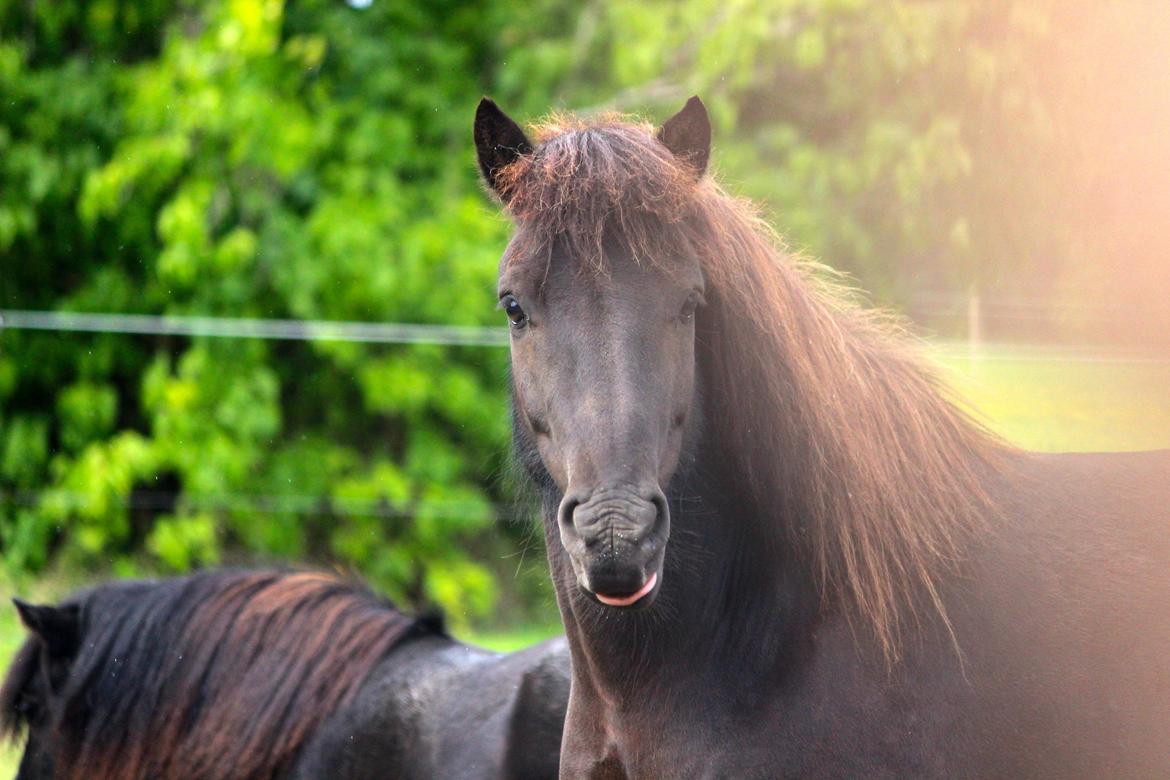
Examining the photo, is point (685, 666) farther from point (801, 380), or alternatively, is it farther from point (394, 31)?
point (394, 31)

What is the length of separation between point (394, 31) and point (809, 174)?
164 inches

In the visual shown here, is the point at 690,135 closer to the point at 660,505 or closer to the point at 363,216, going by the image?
the point at 660,505

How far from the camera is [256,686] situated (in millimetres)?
3791

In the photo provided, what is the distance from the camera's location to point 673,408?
2.31m

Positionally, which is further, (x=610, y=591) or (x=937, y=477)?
(x=937, y=477)

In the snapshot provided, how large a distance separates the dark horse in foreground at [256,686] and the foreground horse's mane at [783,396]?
1255 millimetres

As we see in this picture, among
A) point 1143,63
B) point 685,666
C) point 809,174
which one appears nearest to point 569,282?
point 685,666

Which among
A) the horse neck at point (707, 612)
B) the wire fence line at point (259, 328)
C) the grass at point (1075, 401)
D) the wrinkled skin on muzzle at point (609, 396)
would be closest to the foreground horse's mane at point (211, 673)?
the grass at point (1075, 401)

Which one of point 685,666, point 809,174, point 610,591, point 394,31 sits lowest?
point 685,666

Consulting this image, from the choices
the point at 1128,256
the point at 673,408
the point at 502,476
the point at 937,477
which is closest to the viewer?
the point at 673,408

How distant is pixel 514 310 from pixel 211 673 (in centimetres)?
205

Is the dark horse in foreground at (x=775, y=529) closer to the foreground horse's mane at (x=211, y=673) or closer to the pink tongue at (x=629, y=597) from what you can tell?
the pink tongue at (x=629, y=597)

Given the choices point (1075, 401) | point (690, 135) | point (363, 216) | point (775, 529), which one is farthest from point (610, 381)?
point (363, 216)

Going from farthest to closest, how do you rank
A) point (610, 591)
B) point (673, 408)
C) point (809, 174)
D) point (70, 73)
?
point (809, 174), point (70, 73), point (673, 408), point (610, 591)
